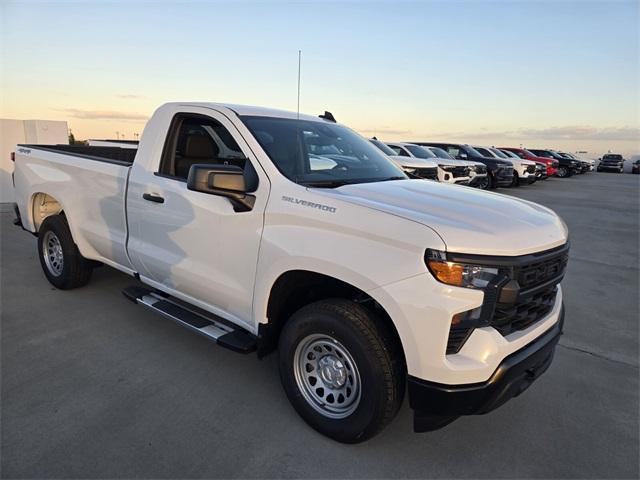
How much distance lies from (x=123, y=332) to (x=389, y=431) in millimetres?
2562

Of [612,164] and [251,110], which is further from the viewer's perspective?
[612,164]

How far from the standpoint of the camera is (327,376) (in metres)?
2.73

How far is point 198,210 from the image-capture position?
317 centimetres

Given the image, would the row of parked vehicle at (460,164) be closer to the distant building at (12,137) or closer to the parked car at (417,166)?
the parked car at (417,166)

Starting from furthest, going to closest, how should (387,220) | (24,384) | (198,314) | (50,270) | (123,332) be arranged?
(50,270) → (123,332) → (198,314) → (24,384) → (387,220)

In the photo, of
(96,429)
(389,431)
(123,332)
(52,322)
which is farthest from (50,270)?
(389,431)

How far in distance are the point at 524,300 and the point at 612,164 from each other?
50.8m

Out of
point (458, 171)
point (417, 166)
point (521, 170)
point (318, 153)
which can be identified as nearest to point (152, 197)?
point (318, 153)

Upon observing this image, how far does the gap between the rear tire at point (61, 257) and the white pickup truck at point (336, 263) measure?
882 millimetres

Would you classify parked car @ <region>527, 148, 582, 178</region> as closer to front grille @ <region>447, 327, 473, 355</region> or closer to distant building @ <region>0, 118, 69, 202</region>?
distant building @ <region>0, 118, 69, 202</region>

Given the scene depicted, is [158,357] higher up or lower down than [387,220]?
lower down

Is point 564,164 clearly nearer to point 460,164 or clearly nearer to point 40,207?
point 460,164

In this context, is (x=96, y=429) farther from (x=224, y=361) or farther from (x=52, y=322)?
(x=52, y=322)

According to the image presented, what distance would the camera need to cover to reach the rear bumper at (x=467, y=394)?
2209 millimetres
